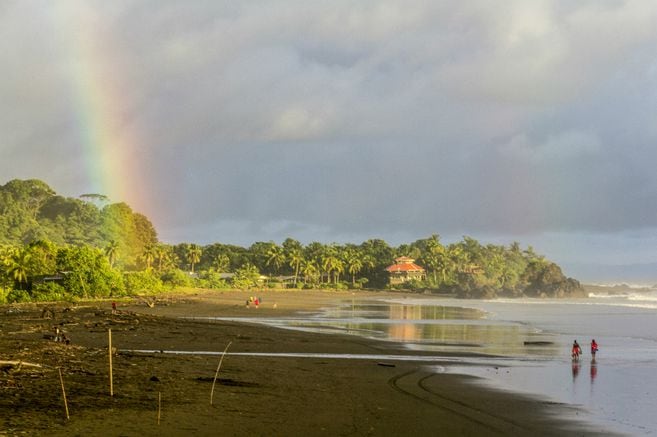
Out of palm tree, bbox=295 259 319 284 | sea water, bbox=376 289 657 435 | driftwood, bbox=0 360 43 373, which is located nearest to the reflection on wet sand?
sea water, bbox=376 289 657 435

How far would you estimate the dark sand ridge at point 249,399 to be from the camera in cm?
1443

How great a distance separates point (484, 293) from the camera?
16612 cm

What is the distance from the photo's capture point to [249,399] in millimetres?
18047

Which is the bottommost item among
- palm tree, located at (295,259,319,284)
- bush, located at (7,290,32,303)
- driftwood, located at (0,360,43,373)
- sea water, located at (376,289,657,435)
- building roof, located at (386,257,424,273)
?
bush, located at (7,290,32,303)

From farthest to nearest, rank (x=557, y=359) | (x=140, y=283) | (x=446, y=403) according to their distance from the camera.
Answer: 1. (x=140, y=283)
2. (x=557, y=359)
3. (x=446, y=403)

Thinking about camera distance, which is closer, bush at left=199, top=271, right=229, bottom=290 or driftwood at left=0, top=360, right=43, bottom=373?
driftwood at left=0, top=360, right=43, bottom=373

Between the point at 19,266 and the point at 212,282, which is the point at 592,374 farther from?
the point at 212,282

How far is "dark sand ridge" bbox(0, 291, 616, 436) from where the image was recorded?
14.4m

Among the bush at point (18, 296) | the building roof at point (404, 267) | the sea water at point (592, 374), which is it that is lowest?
the bush at point (18, 296)

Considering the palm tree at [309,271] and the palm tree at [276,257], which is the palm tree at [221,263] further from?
the palm tree at [309,271]

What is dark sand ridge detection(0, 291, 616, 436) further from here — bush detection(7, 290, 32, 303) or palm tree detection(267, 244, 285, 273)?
palm tree detection(267, 244, 285, 273)

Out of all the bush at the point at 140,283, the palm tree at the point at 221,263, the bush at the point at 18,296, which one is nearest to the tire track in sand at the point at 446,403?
the bush at the point at 18,296

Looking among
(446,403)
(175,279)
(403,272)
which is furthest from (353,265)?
(446,403)

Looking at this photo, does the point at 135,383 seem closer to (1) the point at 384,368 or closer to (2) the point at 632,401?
(1) the point at 384,368
